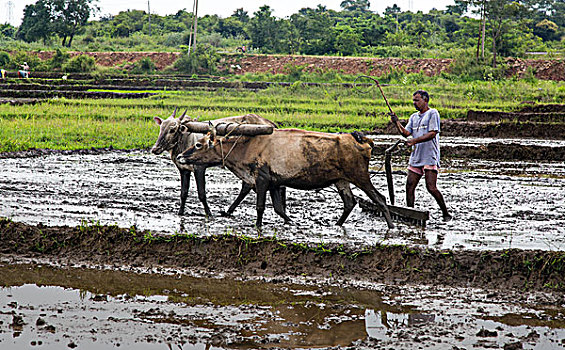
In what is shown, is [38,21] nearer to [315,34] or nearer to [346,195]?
[315,34]

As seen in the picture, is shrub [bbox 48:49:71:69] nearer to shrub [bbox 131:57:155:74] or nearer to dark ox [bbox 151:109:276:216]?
shrub [bbox 131:57:155:74]

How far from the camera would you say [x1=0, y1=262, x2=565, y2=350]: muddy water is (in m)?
4.77

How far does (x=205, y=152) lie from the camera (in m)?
8.21

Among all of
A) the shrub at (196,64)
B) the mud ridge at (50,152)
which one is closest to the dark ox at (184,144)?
the mud ridge at (50,152)

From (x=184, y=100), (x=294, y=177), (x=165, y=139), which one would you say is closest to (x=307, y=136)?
(x=294, y=177)

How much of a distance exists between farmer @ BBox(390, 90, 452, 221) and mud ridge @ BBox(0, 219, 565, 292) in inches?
65.8

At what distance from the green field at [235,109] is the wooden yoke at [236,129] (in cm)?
860

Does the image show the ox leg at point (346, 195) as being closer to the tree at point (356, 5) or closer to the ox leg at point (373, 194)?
the ox leg at point (373, 194)

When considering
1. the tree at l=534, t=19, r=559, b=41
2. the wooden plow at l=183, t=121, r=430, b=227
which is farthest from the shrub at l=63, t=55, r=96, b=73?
the tree at l=534, t=19, r=559, b=41

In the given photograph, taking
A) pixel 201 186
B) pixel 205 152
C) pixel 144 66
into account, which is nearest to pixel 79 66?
pixel 144 66

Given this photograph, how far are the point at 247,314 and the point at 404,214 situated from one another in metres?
3.51

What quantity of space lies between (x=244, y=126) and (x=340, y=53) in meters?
50.9

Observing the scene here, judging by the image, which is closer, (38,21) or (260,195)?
(260,195)

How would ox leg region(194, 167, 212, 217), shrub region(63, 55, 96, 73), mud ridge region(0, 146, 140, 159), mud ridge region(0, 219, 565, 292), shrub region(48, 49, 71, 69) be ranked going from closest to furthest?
mud ridge region(0, 219, 565, 292) < ox leg region(194, 167, 212, 217) < mud ridge region(0, 146, 140, 159) < shrub region(63, 55, 96, 73) < shrub region(48, 49, 71, 69)
